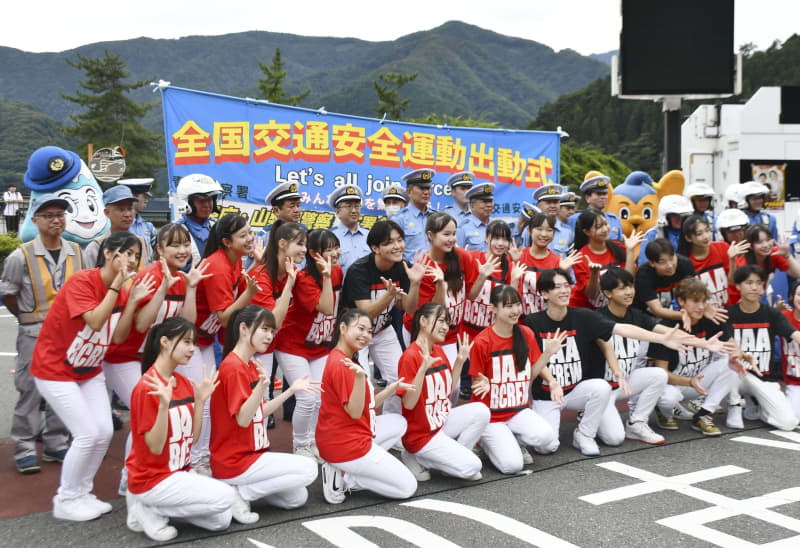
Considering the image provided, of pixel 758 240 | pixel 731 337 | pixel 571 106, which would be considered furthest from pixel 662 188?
pixel 571 106

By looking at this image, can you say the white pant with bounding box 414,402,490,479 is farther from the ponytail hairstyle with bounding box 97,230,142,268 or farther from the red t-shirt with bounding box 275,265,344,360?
the ponytail hairstyle with bounding box 97,230,142,268

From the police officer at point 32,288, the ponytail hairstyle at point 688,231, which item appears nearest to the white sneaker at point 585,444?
the ponytail hairstyle at point 688,231

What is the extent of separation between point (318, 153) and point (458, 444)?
15.3 ft

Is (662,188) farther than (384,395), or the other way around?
(662,188)

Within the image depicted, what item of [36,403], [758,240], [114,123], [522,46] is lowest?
[36,403]

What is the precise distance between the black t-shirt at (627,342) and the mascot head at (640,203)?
320 cm

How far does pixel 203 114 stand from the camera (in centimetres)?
800

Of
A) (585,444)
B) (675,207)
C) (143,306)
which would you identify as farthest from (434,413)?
(675,207)

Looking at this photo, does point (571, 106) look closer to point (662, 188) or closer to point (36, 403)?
point (662, 188)

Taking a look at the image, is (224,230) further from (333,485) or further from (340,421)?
(333,485)

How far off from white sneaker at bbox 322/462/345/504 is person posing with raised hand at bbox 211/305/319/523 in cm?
15

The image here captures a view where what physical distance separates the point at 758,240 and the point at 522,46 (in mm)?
166848

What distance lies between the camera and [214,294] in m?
5.08

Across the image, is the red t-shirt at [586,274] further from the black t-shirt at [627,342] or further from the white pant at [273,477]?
the white pant at [273,477]
